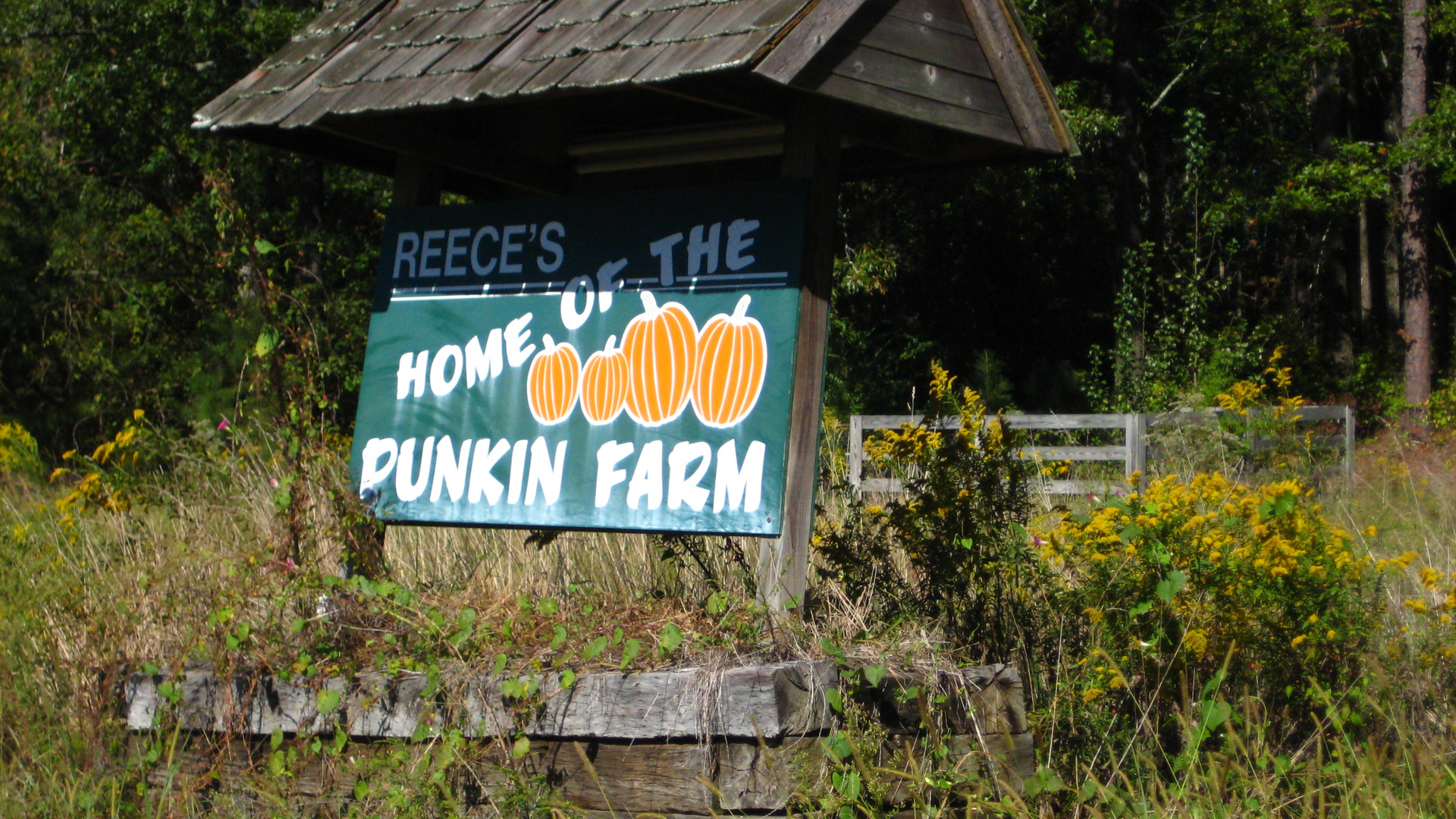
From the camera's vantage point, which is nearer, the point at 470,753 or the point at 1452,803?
the point at 1452,803

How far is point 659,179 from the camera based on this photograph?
5250 mm

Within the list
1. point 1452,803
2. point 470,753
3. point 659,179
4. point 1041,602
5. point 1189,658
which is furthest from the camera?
point 659,179

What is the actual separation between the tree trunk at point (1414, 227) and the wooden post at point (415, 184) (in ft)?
52.8

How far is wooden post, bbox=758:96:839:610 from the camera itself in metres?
3.72

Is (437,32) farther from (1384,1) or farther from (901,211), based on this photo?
(1384,1)

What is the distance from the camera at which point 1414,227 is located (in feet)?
60.5

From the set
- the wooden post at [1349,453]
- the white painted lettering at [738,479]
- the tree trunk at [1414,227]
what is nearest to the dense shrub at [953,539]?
the white painted lettering at [738,479]

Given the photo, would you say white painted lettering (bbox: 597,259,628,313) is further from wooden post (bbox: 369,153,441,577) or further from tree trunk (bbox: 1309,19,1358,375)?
tree trunk (bbox: 1309,19,1358,375)

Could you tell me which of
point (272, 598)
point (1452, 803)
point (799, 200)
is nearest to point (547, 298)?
point (799, 200)

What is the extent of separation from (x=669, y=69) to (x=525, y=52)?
0.69m

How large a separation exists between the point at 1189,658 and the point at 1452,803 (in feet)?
2.63

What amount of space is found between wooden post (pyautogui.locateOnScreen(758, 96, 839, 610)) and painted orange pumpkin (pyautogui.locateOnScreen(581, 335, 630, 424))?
2.13 ft

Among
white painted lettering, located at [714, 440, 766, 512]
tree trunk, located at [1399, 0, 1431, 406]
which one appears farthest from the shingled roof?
tree trunk, located at [1399, 0, 1431, 406]

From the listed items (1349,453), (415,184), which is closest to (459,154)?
(415,184)
